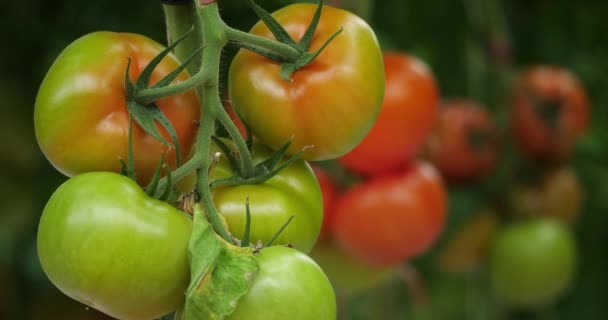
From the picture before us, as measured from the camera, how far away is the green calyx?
1.67ft

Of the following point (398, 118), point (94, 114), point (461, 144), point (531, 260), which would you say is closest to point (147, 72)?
point (94, 114)

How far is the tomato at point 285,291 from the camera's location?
0.45m

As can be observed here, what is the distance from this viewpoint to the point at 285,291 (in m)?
0.46

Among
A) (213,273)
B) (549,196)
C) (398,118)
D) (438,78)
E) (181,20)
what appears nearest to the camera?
(213,273)

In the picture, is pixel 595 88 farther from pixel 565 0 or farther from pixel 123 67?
pixel 123 67

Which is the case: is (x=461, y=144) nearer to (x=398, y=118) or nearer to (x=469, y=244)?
(x=469, y=244)

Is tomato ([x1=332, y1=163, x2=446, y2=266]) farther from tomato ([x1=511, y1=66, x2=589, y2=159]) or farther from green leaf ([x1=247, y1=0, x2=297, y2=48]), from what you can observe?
green leaf ([x1=247, y1=0, x2=297, y2=48])

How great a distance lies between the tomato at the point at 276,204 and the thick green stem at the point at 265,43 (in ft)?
0.20

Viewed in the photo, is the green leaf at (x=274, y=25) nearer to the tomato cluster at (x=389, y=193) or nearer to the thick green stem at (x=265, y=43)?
the thick green stem at (x=265, y=43)

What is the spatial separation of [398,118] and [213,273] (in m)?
0.61

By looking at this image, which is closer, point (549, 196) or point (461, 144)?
point (461, 144)

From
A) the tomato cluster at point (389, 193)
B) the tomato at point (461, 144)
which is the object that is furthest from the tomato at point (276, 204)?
the tomato at point (461, 144)

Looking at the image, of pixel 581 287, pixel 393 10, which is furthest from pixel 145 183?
pixel 581 287

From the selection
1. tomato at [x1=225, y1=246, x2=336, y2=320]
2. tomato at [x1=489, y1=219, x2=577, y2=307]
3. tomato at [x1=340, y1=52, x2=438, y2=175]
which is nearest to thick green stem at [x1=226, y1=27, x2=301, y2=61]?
tomato at [x1=225, y1=246, x2=336, y2=320]
